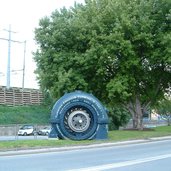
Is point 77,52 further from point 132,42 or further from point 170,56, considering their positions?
point 170,56

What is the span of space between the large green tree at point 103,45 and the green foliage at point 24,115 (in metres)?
20.8

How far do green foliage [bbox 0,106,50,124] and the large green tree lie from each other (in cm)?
2080

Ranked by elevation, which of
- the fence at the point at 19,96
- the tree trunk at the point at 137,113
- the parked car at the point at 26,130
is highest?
the fence at the point at 19,96

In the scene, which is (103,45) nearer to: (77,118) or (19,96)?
(77,118)

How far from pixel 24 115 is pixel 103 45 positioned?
28738 mm

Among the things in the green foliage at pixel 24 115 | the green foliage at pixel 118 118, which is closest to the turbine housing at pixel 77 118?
the green foliage at pixel 24 115

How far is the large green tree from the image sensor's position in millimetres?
36938

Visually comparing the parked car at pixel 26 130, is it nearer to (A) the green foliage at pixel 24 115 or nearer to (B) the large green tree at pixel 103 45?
(A) the green foliage at pixel 24 115

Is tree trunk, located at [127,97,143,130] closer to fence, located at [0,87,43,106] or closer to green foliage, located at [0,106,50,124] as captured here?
green foliage, located at [0,106,50,124]

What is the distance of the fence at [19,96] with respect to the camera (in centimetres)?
6303

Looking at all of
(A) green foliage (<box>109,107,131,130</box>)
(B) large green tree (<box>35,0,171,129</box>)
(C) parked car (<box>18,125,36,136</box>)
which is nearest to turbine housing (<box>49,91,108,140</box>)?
(B) large green tree (<box>35,0,171,129</box>)

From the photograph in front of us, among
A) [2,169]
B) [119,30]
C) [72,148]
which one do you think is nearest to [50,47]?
[119,30]

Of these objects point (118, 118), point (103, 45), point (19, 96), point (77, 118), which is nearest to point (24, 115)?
point (19, 96)

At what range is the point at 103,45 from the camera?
121 ft
